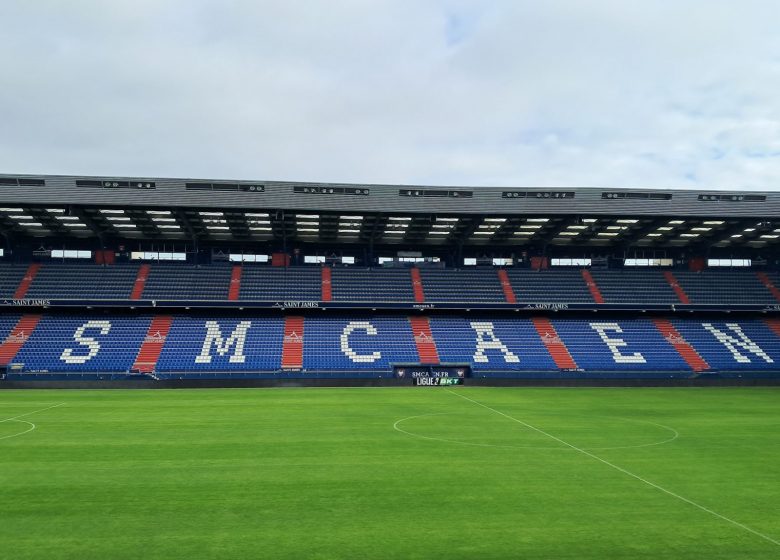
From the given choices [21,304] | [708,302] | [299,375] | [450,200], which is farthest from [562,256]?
[21,304]

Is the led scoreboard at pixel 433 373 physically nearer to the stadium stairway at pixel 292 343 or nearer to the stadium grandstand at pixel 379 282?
the stadium grandstand at pixel 379 282

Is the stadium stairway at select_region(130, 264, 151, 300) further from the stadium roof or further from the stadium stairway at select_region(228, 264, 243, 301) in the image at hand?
the stadium stairway at select_region(228, 264, 243, 301)

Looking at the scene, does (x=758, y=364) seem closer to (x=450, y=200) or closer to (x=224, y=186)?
(x=450, y=200)

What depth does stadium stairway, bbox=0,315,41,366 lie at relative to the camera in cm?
4056

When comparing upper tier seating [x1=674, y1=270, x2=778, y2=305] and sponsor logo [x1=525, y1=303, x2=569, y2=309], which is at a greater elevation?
upper tier seating [x1=674, y1=270, x2=778, y2=305]

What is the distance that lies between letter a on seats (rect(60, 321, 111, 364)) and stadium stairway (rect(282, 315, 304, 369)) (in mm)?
14515

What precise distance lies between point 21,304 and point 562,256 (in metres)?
50.4

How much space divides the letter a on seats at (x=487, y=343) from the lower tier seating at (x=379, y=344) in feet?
0.31

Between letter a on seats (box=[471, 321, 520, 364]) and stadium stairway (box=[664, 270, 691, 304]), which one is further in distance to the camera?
stadium stairway (box=[664, 270, 691, 304])

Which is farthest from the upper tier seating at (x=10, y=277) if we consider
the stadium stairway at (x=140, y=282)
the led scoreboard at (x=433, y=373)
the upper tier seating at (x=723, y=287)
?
the upper tier seating at (x=723, y=287)

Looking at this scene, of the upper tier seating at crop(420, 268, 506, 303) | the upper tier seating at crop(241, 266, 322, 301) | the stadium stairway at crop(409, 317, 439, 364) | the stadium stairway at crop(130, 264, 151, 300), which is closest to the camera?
the stadium stairway at crop(409, 317, 439, 364)

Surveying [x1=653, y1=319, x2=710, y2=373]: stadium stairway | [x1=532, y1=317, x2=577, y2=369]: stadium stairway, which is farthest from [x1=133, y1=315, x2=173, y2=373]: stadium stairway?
[x1=653, y1=319, x2=710, y2=373]: stadium stairway

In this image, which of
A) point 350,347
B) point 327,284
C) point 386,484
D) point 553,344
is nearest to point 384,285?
point 327,284

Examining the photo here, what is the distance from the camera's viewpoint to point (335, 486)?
13.9 m
